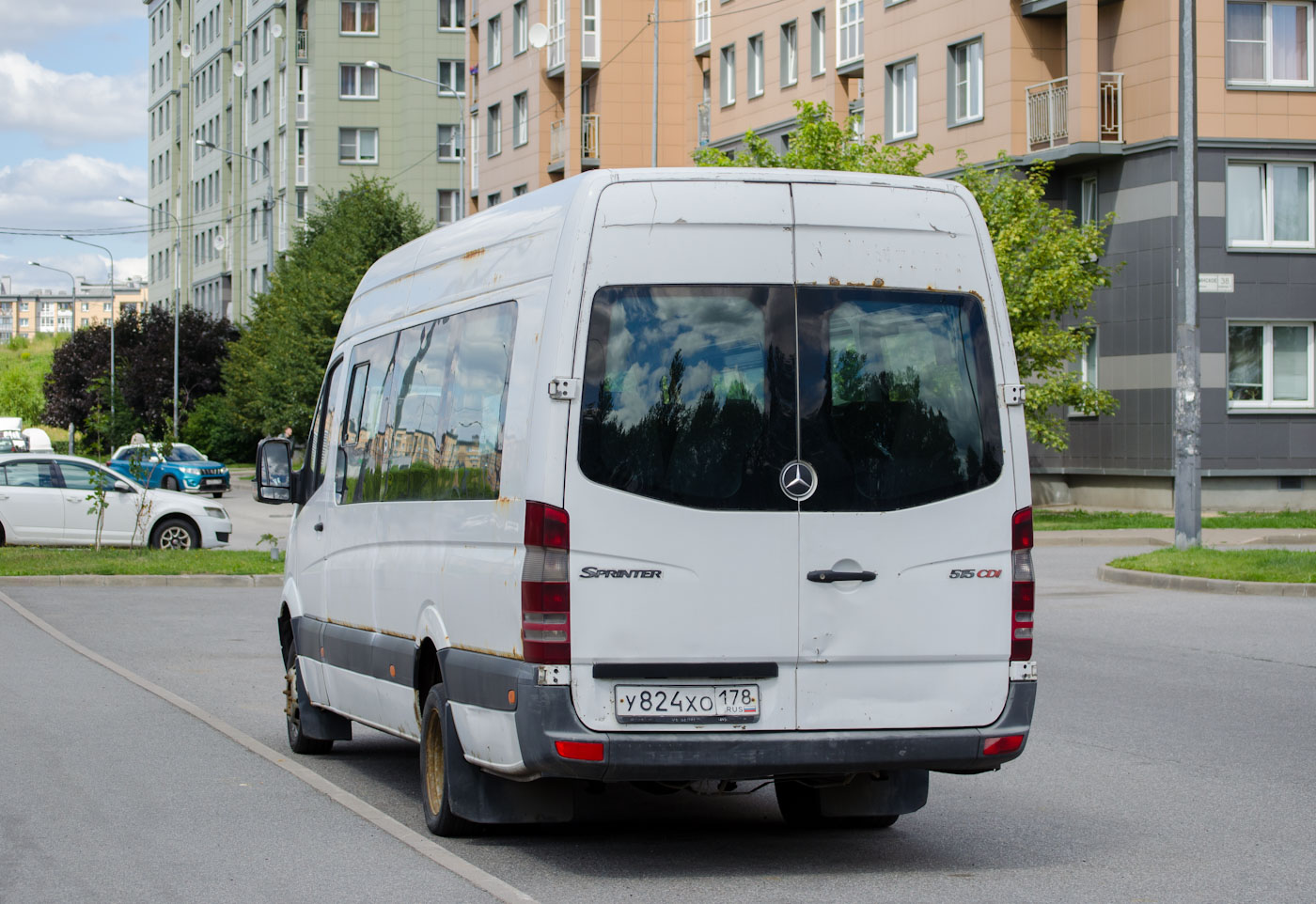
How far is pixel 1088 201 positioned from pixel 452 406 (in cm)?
3231

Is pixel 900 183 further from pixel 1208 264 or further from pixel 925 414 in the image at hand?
pixel 1208 264

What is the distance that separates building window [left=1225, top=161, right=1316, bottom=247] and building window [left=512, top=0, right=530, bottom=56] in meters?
30.5

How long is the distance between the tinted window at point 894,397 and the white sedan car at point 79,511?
21238 millimetres

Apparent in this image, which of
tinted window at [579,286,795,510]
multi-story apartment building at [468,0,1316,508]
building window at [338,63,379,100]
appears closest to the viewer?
tinted window at [579,286,795,510]

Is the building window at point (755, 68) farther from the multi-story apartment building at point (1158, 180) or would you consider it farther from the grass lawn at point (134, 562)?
the grass lawn at point (134, 562)

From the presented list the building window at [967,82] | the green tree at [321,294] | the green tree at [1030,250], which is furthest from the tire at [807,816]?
the green tree at [321,294]

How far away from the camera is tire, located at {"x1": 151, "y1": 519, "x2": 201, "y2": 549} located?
26375 mm

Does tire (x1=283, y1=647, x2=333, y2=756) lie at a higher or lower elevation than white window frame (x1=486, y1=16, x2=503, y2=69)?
lower

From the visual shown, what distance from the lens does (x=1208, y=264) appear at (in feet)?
115

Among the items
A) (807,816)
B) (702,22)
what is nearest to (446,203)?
(702,22)

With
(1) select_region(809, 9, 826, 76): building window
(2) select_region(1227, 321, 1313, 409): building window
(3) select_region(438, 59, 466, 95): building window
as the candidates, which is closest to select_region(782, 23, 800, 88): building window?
(1) select_region(809, 9, 826, 76): building window

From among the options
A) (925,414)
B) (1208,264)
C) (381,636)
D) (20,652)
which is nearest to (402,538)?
(381,636)

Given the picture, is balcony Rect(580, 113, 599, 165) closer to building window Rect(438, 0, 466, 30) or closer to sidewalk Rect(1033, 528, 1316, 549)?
building window Rect(438, 0, 466, 30)

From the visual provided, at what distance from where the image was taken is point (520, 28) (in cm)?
6119
